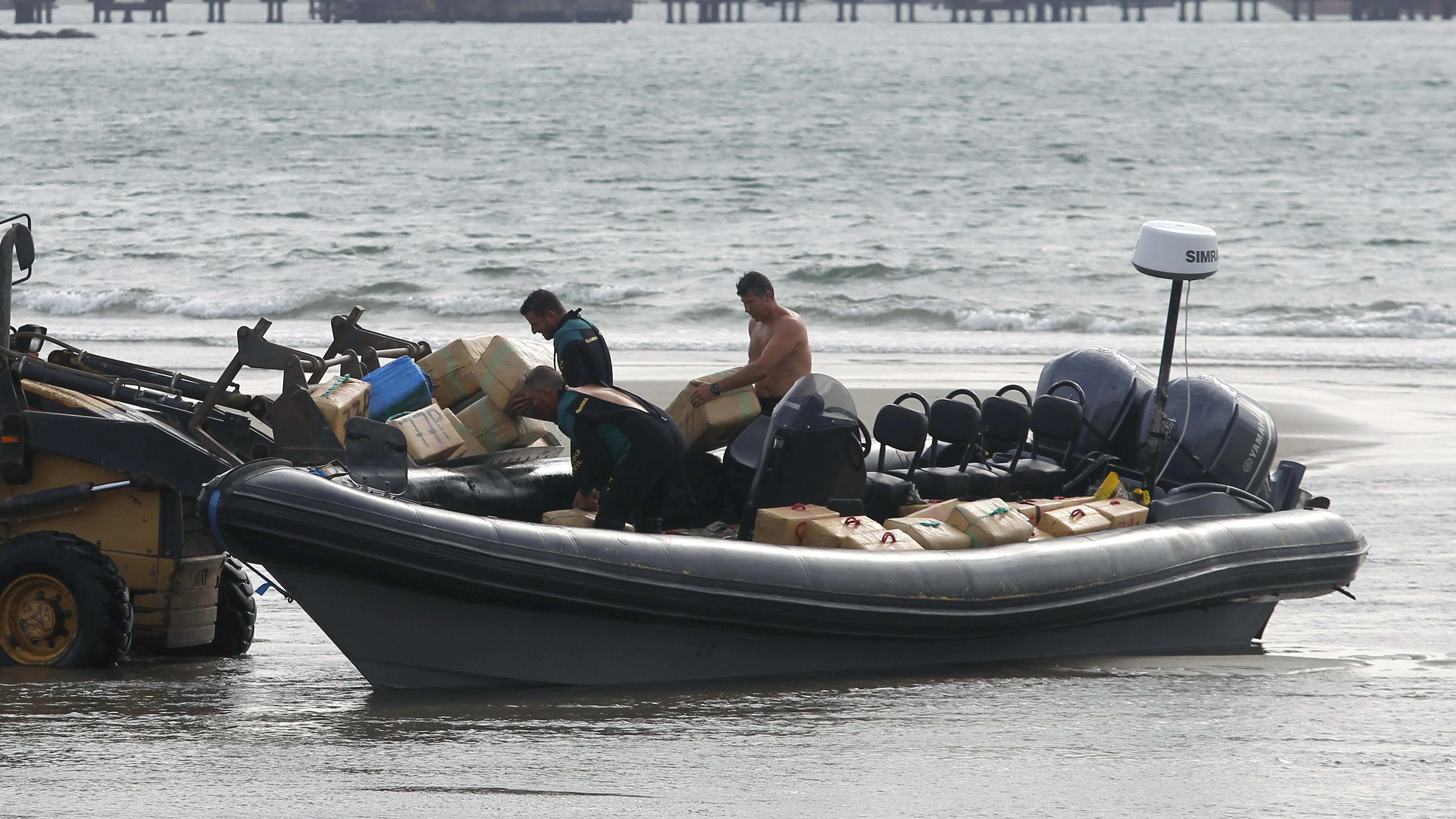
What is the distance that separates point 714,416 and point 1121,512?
1.63 m

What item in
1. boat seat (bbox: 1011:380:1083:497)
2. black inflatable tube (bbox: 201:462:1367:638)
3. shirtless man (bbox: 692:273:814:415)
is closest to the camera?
black inflatable tube (bbox: 201:462:1367:638)

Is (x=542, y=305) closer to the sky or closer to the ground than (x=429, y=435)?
closer to the sky

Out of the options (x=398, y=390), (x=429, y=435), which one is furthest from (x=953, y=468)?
(x=398, y=390)

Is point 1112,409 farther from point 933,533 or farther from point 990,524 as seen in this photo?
point 933,533

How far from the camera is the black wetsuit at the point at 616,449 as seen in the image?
19.3ft

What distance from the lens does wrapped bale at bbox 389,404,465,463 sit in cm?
627

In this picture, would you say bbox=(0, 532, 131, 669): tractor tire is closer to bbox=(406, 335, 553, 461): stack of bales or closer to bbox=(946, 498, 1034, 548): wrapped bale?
bbox=(406, 335, 553, 461): stack of bales

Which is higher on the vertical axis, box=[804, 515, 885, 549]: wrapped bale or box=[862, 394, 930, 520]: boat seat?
box=[862, 394, 930, 520]: boat seat

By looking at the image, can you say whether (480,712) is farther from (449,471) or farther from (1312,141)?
(1312,141)

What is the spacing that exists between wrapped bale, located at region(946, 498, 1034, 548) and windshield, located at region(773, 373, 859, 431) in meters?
0.52

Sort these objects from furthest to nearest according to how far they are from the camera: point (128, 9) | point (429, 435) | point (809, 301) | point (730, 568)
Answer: point (128, 9)
point (809, 301)
point (429, 435)
point (730, 568)

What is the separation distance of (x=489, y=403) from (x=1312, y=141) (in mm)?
42768

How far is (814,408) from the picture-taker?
243 inches

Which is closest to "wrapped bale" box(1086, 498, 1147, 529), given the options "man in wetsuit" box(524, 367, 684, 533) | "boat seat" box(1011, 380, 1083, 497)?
"boat seat" box(1011, 380, 1083, 497)
